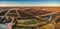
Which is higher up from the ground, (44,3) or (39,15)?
(44,3)

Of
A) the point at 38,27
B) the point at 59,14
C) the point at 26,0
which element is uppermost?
the point at 26,0

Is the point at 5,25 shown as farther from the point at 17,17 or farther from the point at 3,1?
the point at 3,1

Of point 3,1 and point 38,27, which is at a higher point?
point 3,1

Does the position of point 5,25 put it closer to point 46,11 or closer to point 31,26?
point 31,26

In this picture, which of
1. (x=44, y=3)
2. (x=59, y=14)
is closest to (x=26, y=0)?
(x=44, y=3)

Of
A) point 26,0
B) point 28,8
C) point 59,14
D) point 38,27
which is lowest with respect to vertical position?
point 38,27

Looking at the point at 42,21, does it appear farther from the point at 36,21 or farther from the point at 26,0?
the point at 26,0

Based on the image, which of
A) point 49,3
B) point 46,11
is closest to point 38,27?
point 46,11
